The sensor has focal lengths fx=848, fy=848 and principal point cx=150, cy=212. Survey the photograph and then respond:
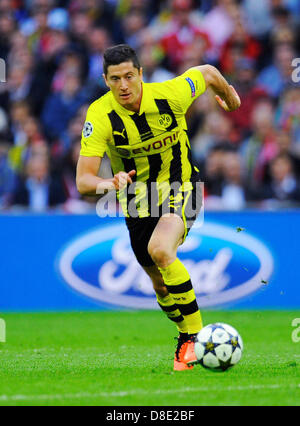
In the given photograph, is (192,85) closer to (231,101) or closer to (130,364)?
(231,101)

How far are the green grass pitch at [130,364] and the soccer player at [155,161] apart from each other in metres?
0.61

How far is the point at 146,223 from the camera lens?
286 inches

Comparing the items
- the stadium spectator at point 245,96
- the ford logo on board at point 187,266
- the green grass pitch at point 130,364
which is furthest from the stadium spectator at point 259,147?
the green grass pitch at point 130,364

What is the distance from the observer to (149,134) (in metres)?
6.88

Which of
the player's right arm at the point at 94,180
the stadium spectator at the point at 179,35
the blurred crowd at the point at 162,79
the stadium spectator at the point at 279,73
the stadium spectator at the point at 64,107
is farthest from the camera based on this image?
the stadium spectator at the point at 179,35

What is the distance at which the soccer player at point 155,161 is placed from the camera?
6629 mm

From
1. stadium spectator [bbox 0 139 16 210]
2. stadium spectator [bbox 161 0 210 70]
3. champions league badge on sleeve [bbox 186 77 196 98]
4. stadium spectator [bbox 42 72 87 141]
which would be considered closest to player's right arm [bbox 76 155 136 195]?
champions league badge on sleeve [bbox 186 77 196 98]

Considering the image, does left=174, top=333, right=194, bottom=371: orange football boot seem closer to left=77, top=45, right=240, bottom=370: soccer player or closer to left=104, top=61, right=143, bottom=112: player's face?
left=77, top=45, right=240, bottom=370: soccer player

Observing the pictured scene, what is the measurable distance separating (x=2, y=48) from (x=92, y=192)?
9.17 m

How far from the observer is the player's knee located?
21.8 ft

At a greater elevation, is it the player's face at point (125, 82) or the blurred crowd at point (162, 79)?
the blurred crowd at point (162, 79)

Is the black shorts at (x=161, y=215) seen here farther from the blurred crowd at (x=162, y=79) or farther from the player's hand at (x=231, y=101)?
the blurred crowd at (x=162, y=79)

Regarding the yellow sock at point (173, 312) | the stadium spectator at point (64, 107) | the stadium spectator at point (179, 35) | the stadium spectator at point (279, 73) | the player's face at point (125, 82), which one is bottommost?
the yellow sock at point (173, 312)

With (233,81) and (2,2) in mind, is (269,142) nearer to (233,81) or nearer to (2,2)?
(233,81)
